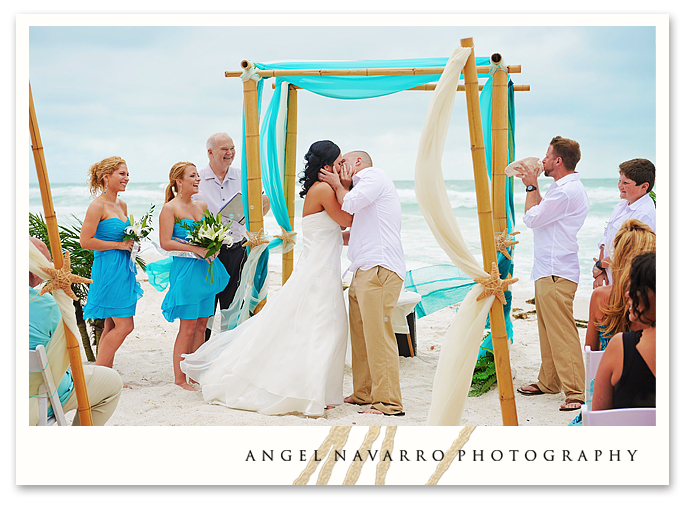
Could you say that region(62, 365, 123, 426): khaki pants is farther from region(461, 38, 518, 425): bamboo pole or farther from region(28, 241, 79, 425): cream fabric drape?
region(461, 38, 518, 425): bamboo pole

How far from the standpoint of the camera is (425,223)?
22.1 metres

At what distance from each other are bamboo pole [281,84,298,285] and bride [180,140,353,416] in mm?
561

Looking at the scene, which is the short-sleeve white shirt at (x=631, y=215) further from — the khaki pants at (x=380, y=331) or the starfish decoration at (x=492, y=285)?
the khaki pants at (x=380, y=331)

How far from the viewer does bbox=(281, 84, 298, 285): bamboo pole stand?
484 centimetres

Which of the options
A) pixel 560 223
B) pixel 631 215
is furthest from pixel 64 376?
pixel 631 215

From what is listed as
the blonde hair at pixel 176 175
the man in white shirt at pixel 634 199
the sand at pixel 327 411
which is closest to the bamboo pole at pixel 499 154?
the man in white shirt at pixel 634 199

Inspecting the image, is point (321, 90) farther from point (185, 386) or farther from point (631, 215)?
point (185, 386)

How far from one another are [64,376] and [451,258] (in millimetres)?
2394

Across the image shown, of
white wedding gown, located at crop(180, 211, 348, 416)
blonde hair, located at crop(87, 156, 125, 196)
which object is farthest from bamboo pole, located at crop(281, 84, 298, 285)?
blonde hair, located at crop(87, 156, 125, 196)
